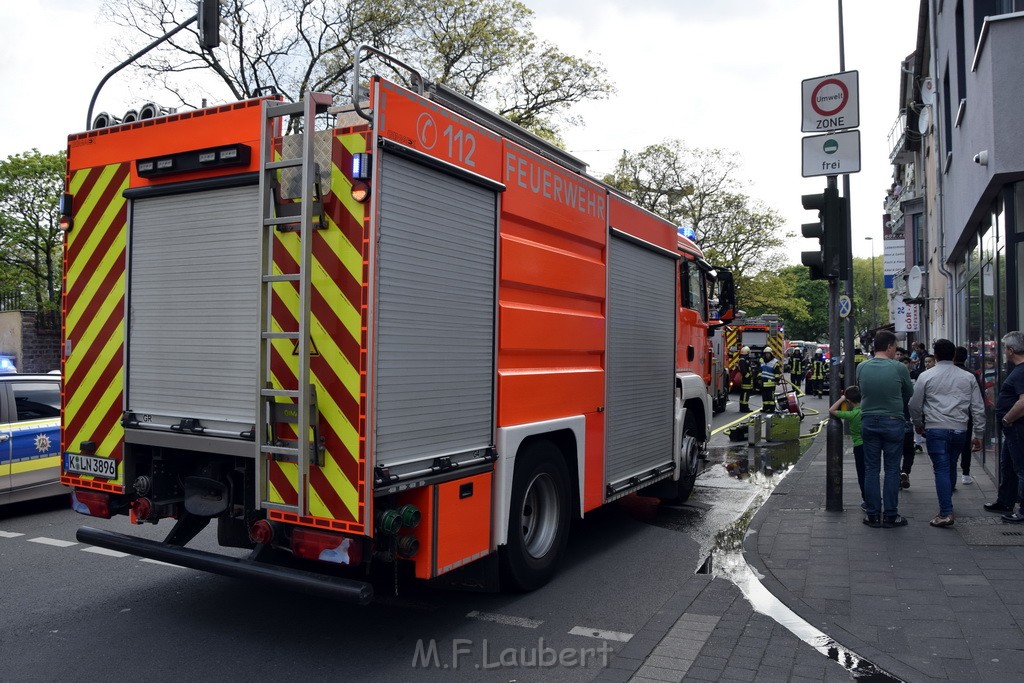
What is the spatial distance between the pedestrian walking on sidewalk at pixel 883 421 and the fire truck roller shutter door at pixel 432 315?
13.8ft

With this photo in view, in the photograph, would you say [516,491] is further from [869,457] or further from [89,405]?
[869,457]

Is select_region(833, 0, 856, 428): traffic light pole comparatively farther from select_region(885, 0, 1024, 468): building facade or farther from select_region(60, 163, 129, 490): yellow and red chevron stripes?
select_region(60, 163, 129, 490): yellow and red chevron stripes

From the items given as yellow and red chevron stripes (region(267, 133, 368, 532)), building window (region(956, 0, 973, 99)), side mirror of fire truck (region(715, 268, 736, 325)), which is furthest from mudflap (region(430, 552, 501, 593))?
building window (region(956, 0, 973, 99))

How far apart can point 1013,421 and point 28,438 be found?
9011mm

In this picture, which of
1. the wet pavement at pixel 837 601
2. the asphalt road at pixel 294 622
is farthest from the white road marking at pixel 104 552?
the wet pavement at pixel 837 601

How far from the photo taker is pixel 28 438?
8133mm

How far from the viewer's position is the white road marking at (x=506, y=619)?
200 inches

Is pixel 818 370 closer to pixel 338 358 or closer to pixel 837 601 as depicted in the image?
pixel 837 601

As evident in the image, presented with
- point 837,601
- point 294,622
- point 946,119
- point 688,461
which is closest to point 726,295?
point 688,461

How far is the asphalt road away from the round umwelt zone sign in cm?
454

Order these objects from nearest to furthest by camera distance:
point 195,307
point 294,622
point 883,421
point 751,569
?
point 195,307 < point 294,622 < point 751,569 < point 883,421

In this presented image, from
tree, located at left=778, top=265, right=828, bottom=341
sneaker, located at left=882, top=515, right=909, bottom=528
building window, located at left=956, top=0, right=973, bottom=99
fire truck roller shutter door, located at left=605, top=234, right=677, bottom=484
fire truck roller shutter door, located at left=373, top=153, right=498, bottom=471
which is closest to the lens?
fire truck roller shutter door, located at left=373, top=153, right=498, bottom=471

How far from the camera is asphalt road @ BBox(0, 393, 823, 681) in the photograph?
172 inches

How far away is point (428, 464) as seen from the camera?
455 cm
